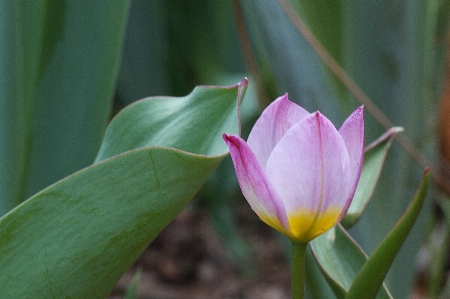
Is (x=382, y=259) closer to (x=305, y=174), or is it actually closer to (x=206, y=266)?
(x=305, y=174)

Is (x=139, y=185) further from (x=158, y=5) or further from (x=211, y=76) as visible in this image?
(x=211, y=76)

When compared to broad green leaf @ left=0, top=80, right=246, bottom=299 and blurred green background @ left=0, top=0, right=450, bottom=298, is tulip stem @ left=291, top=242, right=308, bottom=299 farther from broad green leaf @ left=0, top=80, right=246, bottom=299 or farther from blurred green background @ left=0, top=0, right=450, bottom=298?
blurred green background @ left=0, top=0, right=450, bottom=298

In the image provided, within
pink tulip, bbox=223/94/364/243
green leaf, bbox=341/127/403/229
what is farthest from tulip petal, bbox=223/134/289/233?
green leaf, bbox=341/127/403/229

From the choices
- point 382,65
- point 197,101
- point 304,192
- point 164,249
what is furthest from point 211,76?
point 304,192

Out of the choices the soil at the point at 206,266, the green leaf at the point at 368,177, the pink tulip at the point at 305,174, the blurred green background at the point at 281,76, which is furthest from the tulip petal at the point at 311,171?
the soil at the point at 206,266

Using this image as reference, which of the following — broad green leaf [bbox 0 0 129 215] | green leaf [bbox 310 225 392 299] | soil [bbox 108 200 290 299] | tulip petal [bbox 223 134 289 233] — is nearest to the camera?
tulip petal [bbox 223 134 289 233]

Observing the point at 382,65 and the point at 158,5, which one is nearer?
the point at 382,65
